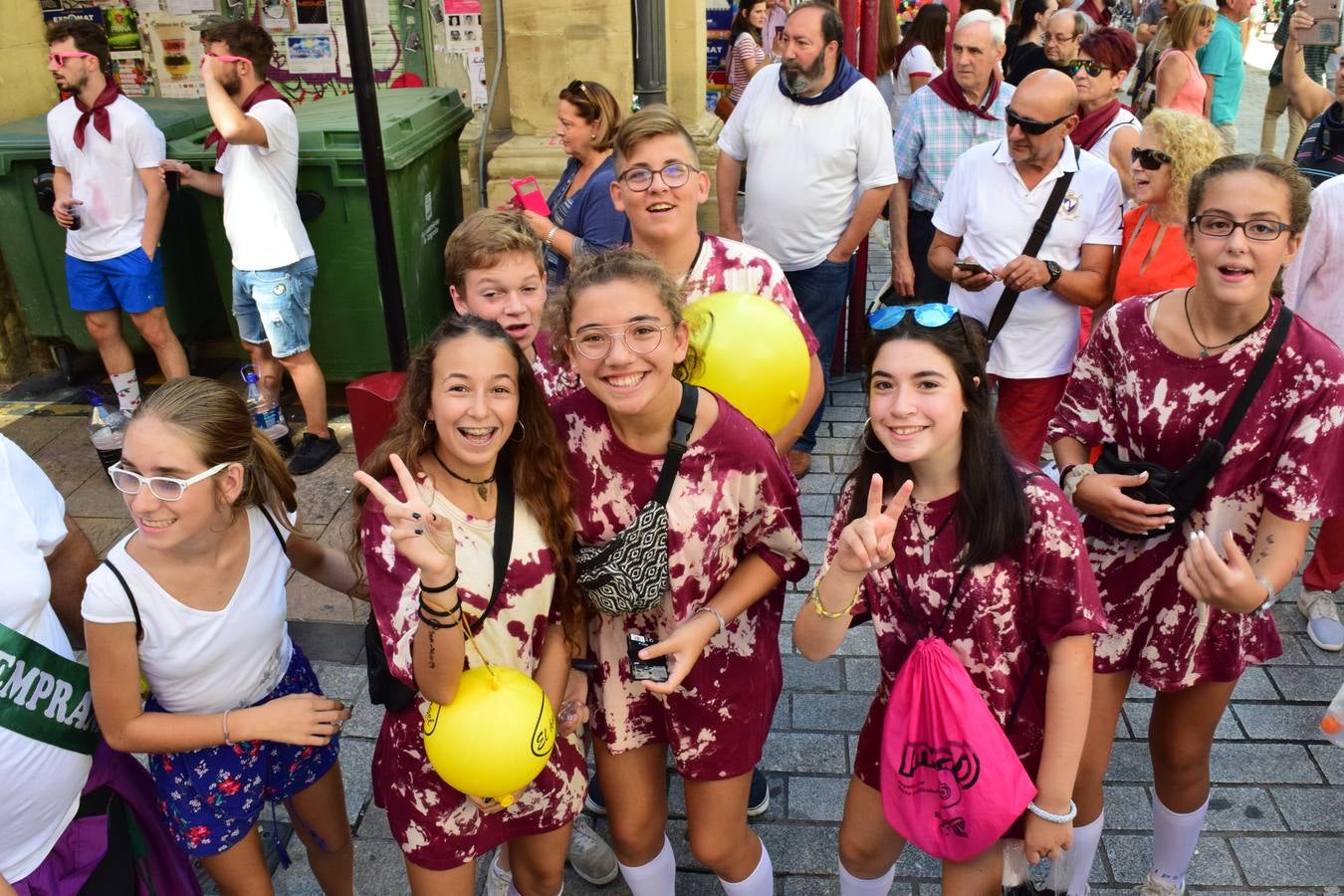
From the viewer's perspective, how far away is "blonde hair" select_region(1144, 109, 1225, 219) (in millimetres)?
3684

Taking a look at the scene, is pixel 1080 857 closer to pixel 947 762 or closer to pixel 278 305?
pixel 947 762

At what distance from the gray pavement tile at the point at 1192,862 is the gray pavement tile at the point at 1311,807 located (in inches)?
10.9

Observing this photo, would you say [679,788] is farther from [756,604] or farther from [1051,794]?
[1051,794]

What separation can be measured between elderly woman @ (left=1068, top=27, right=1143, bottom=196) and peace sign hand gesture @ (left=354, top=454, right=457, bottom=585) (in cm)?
392

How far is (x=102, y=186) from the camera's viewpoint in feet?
17.9

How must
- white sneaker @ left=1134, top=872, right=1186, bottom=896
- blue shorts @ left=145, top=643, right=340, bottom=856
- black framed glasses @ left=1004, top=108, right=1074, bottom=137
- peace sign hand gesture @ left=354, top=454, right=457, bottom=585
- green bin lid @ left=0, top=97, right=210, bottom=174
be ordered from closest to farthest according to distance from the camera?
peace sign hand gesture @ left=354, top=454, right=457, bottom=585 → blue shorts @ left=145, top=643, right=340, bottom=856 → white sneaker @ left=1134, top=872, right=1186, bottom=896 → black framed glasses @ left=1004, top=108, right=1074, bottom=137 → green bin lid @ left=0, top=97, right=210, bottom=174

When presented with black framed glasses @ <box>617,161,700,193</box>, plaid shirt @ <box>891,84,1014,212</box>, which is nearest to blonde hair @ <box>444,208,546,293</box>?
black framed glasses @ <box>617,161,700,193</box>

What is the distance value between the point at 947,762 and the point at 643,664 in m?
0.70

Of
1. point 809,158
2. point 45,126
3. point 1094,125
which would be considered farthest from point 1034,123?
point 45,126

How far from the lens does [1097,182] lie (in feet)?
13.5

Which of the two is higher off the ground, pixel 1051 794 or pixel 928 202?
pixel 928 202

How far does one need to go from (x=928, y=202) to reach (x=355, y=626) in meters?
3.69

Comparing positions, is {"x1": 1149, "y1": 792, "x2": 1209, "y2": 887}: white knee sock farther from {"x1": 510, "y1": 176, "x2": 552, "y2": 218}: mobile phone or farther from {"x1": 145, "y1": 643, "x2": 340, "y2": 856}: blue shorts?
{"x1": 510, "y1": 176, "x2": 552, "y2": 218}: mobile phone

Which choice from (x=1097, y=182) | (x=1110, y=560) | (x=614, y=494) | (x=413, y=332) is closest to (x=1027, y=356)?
(x=1097, y=182)
